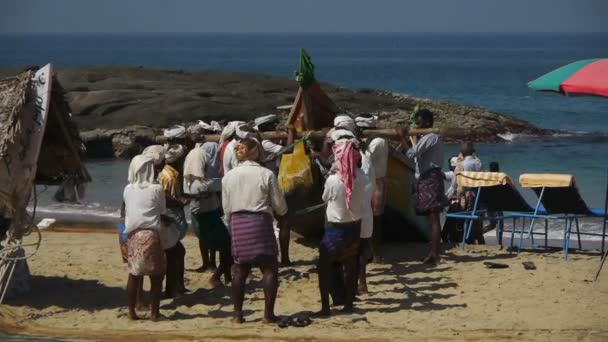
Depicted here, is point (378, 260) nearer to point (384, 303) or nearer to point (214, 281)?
point (384, 303)

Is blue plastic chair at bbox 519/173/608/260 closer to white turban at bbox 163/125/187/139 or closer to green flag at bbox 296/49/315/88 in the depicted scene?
green flag at bbox 296/49/315/88

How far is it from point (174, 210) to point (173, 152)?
1.85ft

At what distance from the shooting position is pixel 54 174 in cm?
1170

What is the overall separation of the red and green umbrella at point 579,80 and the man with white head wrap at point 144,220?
12.3 feet

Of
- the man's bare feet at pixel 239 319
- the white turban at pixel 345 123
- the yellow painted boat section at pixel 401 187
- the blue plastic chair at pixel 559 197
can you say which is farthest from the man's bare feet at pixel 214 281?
the blue plastic chair at pixel 559 197

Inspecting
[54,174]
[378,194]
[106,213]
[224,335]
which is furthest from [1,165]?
[106,213]

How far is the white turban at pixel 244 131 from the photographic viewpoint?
1045 cm

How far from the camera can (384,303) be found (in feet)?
36.2

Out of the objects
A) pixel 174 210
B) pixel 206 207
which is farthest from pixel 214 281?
pixel 174 210

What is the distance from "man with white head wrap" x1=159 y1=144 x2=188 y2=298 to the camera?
36.3ft

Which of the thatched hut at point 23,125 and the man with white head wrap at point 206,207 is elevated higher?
the thatched hut at point 23,125

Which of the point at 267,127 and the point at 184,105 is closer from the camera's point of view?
the point at 267,127

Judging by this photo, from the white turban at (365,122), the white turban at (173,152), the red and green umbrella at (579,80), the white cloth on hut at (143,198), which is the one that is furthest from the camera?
the white turban at (365,122)

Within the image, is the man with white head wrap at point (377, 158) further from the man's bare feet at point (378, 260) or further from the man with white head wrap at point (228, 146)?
the man with white head wrap at point (228, 146)
